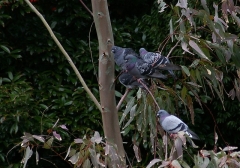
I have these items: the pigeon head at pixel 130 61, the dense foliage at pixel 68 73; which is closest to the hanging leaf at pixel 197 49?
the pigeon head at pixel 130 61

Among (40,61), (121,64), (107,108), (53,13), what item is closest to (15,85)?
(40,61)

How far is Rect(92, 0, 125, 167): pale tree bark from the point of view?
1.86 meters

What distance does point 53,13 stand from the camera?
142 inches

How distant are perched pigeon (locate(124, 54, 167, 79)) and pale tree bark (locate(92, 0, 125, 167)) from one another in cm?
17

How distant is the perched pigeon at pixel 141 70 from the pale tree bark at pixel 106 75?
17cm

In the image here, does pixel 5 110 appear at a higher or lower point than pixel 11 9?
lower

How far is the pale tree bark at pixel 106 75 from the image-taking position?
1860 millimetres

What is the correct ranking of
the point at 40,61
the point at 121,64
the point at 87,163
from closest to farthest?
the point at 87,163 → the point at 121,64 → the point at 40,61

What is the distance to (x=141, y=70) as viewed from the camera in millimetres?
2016

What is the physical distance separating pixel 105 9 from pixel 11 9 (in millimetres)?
1543

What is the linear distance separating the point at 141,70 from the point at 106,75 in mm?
200

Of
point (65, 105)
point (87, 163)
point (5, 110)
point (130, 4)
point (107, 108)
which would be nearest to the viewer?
point (87, 163)

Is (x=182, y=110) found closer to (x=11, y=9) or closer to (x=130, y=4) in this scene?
(x=130, y=4)

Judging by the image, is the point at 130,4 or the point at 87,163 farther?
the point at 130,4
